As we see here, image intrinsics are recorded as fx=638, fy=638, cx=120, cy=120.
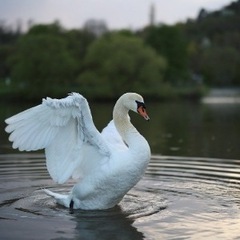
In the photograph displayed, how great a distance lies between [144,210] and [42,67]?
6989cm

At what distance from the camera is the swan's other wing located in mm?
11591

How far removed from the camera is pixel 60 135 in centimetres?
1104

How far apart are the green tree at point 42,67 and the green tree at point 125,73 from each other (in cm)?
274

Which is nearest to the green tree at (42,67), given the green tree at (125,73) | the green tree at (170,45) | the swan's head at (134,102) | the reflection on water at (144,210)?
the green tree at (125,73)

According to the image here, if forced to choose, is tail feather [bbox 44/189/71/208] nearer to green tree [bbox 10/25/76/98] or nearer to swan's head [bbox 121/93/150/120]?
swan's head [bbox 121/93/150/120]

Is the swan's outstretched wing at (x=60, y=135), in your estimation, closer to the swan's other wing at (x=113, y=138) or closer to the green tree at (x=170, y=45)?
the swan's other wing at (x=113, y=138)

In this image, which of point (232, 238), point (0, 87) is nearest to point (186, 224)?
point (232, 238)

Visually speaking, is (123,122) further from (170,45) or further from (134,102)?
(170,45)

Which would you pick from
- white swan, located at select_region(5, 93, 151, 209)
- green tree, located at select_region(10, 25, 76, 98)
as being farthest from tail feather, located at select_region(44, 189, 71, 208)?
green tree, located at select_region(10, 25, 76, 98)

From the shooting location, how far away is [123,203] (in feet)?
38.6

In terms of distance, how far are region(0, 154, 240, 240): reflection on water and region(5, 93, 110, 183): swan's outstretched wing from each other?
2.93 ft

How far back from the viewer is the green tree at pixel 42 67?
79.4 metres

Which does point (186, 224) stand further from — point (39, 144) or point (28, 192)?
point (28, 192)

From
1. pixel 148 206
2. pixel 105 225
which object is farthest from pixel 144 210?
pixel 105 225
